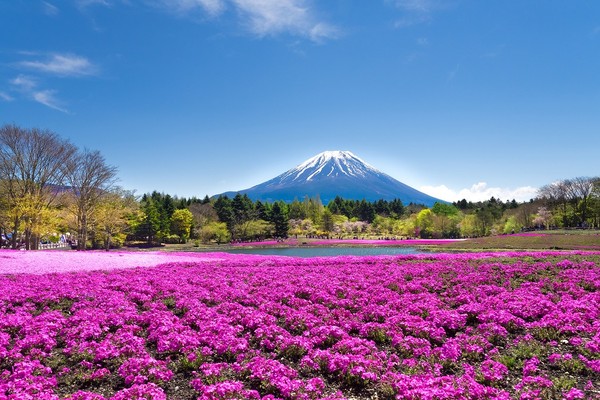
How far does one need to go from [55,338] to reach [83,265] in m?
15.3

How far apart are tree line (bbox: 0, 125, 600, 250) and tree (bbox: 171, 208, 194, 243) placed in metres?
0.25

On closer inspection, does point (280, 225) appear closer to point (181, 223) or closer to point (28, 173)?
point (181, 223)

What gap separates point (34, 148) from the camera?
1510 inches

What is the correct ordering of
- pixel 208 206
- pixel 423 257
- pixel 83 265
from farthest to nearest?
1. pixel 208 206
2. pixel 423 257
3. pixel 83 265

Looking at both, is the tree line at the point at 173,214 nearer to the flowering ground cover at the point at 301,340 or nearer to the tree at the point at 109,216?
the tree at the point at 109,216

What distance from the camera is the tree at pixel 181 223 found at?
8850 centimetres

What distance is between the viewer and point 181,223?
89.1 meters

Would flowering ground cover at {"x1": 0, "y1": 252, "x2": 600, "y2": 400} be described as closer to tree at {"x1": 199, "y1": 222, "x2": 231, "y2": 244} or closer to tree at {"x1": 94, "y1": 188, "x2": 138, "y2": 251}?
tree at {"x1": 94, "y1": 188, "x2": 138, "y2": 251}

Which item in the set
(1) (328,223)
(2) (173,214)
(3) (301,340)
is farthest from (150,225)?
(3) (301,340)

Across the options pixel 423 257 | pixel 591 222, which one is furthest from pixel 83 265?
pixel 591 222

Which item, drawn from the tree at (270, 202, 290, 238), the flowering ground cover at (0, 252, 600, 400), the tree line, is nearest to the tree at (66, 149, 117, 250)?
the tree line

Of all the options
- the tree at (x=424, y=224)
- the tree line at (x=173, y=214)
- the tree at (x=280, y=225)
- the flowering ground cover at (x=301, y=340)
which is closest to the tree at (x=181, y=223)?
the tree line at (x=173, y=214)

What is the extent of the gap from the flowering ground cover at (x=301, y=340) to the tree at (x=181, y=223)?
7470cm

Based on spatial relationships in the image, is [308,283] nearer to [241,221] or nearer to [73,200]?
[73,200]
